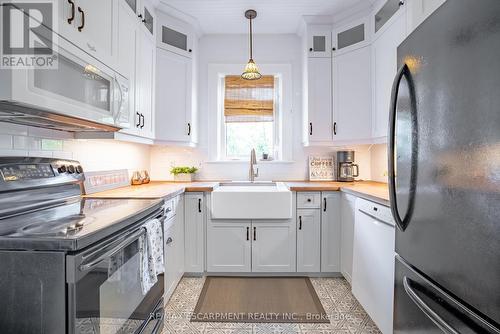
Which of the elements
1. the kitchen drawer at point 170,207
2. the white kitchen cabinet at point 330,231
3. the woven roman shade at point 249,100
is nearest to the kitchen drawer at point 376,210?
the white kitchen cabinet at point 330,231

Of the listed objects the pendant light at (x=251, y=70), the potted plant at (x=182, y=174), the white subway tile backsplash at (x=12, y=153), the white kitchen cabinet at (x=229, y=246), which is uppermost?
the pendant light at (x=251, y=70)

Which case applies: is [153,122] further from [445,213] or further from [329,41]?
[445,213]

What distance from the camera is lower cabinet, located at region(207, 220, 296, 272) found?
2.32 m

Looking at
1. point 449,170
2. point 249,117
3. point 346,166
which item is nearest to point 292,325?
point 449,170

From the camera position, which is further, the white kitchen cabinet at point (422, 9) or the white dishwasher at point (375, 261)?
the white dishwasher at point (375, 261)

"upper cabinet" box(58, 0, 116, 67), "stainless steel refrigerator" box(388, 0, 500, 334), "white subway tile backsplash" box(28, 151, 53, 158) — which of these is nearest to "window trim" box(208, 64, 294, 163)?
"upper cabinet" box(58, 0, 116, 67)

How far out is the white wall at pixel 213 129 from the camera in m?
2.94

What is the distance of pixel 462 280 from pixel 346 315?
1412mm

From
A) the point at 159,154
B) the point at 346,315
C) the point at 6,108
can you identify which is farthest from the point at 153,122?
the point at 346,315

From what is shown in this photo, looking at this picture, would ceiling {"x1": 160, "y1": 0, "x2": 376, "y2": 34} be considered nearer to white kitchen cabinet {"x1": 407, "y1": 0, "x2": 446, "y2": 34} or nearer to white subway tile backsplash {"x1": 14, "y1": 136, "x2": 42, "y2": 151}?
white kitchen cabinet {"x1": 407, "y1": 0, "x2": 446, "y2": 34}

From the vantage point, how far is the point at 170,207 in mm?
1941

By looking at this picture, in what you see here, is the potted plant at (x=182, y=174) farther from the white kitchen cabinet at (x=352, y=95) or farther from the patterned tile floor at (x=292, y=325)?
the white kitchen cabinet at (x=352, y=95)

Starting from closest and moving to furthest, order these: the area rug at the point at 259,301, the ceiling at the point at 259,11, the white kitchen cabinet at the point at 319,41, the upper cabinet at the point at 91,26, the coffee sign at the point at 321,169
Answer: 1. the upper cabinet at the point at 91,26
2. the area rug at the point at 259,301
3. the ceiling at the point at 259,11
4. the white kitchen cabinet at the point at 319,41
5. the coffee sign at the point at 321,169

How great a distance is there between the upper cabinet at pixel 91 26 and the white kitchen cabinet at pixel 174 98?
0.88m
